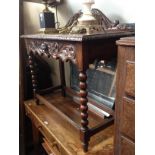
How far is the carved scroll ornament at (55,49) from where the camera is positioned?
935mm

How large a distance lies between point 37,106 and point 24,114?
24 cm

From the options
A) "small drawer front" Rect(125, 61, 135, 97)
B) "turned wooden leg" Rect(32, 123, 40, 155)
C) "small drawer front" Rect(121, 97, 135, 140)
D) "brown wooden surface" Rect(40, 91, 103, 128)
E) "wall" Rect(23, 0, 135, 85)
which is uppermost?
"wall" Rect(23, 0, 135, 85)

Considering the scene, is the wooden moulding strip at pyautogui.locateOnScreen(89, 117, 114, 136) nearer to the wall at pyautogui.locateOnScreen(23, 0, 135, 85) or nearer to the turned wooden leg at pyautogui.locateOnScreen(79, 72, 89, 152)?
the turned wooden leg at pyautogui.locateOnScreen(79, 72, 89, 152)

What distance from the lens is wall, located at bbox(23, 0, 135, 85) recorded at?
1148 millimetres

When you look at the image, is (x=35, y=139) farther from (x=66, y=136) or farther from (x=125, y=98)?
(x=125, y=98)

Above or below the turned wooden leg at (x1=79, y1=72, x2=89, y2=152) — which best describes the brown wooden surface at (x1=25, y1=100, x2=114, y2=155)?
below

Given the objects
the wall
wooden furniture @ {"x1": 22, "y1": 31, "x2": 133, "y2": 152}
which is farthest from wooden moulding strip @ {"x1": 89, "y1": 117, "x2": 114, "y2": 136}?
the wall

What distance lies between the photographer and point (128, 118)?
64 centimetres

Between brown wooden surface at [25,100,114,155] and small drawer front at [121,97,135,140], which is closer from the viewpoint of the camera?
small drawer front at [121,97,135,140]

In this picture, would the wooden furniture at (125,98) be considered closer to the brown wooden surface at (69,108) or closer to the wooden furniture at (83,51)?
the wooden furniture at (83,51)

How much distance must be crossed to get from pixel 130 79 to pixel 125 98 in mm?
69

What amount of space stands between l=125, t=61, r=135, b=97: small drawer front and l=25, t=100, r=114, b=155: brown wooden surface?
1.71ft
